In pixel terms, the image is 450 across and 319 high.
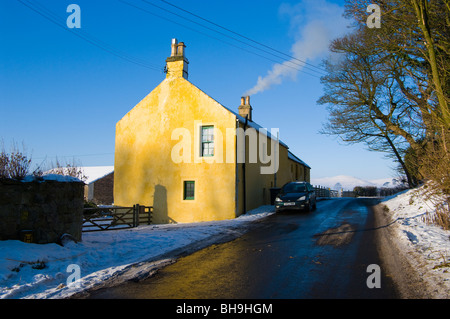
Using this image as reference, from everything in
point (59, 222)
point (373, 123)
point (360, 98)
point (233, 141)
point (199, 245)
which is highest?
point (360, 98)

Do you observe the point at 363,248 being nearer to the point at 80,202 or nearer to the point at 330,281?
the point at 330,281

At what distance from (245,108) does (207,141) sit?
836cm

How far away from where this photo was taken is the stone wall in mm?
6750

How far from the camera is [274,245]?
852 cm

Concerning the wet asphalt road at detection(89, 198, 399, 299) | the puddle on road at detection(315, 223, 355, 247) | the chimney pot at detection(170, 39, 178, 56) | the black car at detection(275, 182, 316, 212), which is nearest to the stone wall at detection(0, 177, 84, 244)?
the wet asphalt road at detection(89, 198, 399, 299)

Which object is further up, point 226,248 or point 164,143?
point 164,143

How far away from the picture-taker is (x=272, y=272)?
596 cm

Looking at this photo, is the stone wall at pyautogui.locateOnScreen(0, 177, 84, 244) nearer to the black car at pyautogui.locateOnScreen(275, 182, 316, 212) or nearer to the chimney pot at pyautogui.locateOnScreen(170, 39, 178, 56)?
the black car at pyautogui.locateOnScreen(275, 182, 316, 212)

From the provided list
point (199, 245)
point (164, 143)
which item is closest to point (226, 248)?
point (199, 245)

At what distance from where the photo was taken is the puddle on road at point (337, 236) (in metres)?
8.80

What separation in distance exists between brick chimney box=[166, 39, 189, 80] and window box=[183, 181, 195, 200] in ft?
22.7

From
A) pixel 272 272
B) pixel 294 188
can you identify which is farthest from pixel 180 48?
pixel 272 272

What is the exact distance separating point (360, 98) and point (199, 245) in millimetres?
17851

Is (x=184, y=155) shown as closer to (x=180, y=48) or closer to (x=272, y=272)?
(x=180, y=48)
